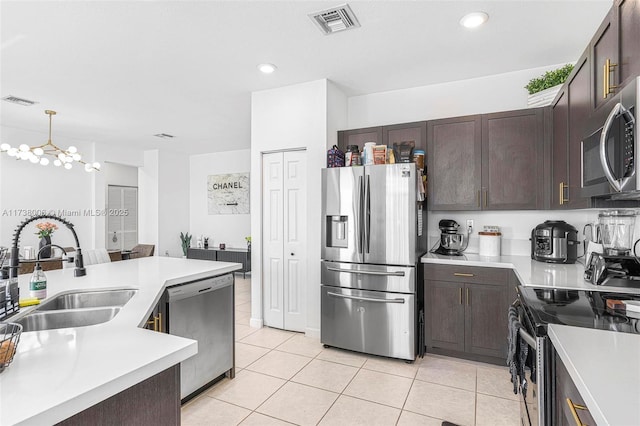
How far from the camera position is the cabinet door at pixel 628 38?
140cm

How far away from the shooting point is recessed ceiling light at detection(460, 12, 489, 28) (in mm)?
2422

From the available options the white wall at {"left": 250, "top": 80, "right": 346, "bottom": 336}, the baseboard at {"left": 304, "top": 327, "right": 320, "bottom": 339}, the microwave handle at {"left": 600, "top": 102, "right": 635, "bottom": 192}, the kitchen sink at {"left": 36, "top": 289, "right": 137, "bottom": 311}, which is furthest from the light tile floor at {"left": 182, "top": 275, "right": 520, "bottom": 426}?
the microwave handle at {"left": 600, "top": 102, "right": 635, "bottom": 192}

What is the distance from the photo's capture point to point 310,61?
315cm

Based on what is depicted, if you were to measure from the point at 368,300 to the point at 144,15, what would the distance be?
2.90m

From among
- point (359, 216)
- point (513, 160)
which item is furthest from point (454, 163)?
point (359, 216)

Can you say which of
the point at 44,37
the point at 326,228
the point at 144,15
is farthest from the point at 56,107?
the point at 326,228

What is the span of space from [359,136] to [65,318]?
2992 mm

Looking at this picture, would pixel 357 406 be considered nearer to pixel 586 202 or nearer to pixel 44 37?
pixel 586 202

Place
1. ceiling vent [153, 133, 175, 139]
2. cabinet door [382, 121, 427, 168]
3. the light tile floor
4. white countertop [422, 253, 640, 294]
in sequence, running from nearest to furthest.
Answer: white countertop [422, 253, 640, 294] → the light tile floor → cabinet door [382, 121, 427, 168] → ceiling vent [153, 133, 175, 139]

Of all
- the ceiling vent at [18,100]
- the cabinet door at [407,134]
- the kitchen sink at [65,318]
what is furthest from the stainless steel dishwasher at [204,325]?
the ceiling vent at [18,100]

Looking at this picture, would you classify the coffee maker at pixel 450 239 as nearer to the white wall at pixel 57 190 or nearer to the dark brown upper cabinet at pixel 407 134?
the dark brown upper cabinet at pixel 407 134

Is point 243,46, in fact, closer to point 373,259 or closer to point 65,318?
point 373,259

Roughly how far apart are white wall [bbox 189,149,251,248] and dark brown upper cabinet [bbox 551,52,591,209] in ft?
18.6

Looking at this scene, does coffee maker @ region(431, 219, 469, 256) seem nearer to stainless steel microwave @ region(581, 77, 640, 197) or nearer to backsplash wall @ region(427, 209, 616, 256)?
backsplash wall @ region(427, 209, 616, 256)
